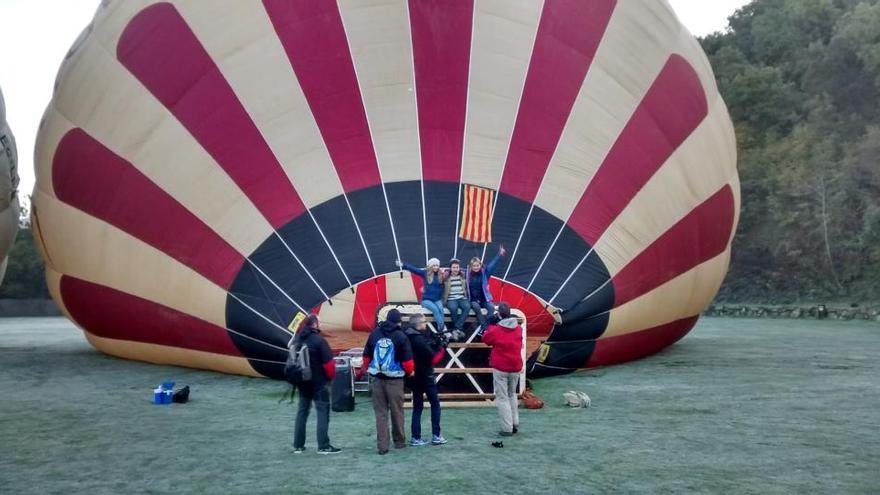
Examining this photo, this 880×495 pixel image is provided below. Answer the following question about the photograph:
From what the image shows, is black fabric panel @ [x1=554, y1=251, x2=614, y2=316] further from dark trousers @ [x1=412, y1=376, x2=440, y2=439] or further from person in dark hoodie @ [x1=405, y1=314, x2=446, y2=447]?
dark trousers @ [x1=412, y1=376, x2=440, y2=439]

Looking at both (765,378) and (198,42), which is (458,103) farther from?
(765,378)

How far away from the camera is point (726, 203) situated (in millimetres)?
10047

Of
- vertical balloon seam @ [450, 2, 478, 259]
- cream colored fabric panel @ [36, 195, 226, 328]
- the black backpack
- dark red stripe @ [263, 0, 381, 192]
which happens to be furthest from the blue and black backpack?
cream colored fabric panel @ [36, 195, 226, 328]

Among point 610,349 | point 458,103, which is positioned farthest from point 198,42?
point 610,349

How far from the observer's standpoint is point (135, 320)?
8961mm

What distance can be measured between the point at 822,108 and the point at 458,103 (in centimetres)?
2250

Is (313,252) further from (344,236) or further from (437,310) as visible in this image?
(437,310)

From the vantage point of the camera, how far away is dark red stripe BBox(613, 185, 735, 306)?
27.5 feet

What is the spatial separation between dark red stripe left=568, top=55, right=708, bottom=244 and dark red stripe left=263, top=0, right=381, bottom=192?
80.6 inches

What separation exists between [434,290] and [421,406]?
5.52 feet

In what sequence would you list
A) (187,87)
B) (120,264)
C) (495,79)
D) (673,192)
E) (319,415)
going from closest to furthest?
(319,415) → (495,79) → (187,87) → (120,264) → (673,192)

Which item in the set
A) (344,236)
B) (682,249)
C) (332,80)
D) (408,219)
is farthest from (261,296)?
(682,249)

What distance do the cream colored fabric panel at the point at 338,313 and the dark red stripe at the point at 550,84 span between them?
174 cm

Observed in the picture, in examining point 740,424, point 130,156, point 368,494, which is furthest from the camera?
point 130,156
